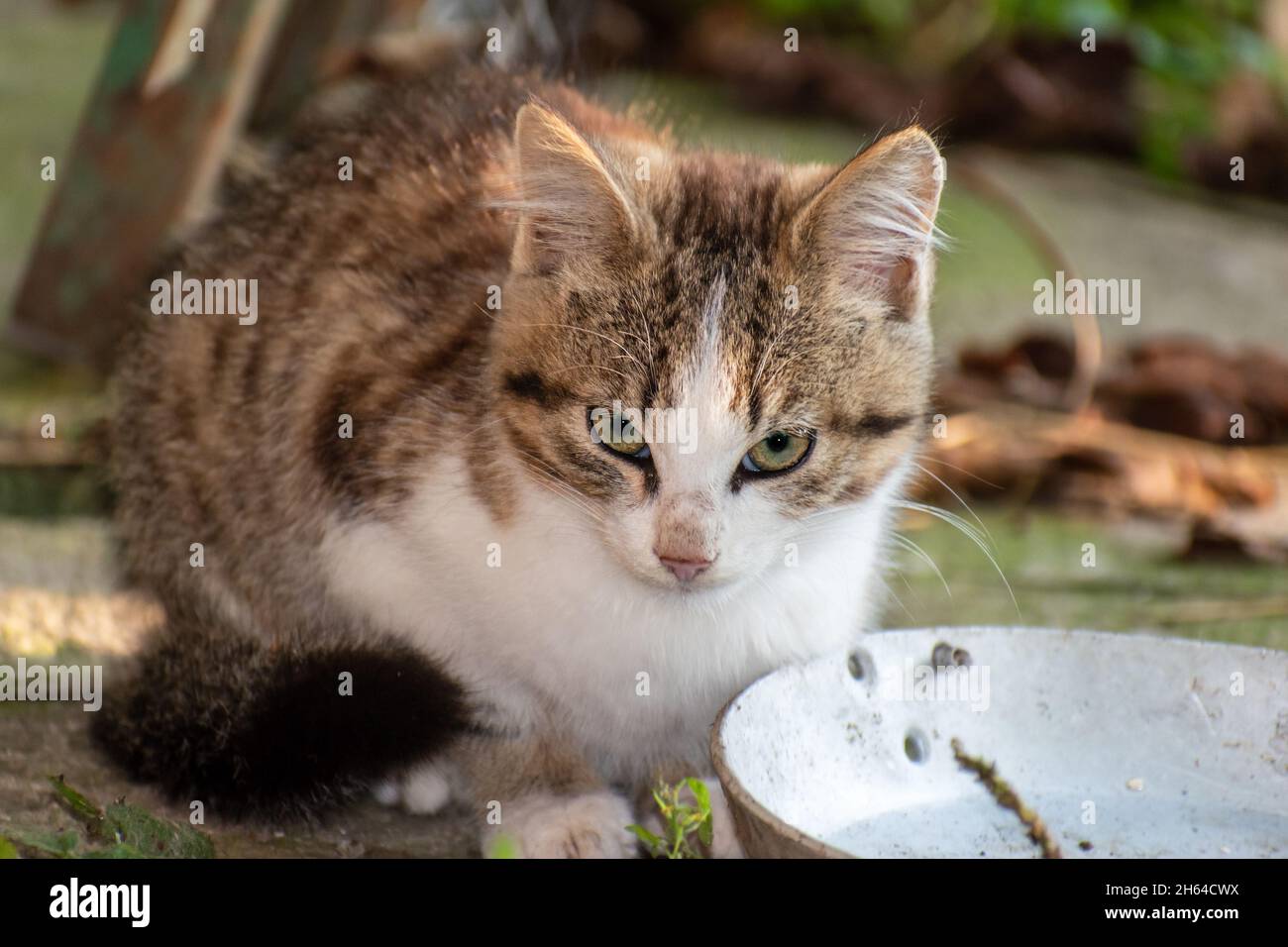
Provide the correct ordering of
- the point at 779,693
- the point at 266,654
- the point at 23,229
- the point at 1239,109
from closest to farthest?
the point at 779,693 < the point at 266,654 < the point at 23,229 < the point at 1239,109

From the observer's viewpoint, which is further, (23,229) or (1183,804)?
(23,229)

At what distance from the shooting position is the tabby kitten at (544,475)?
204cm

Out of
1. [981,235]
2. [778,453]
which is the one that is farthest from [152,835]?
[981,235]

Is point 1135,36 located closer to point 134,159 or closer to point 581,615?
point 134,159

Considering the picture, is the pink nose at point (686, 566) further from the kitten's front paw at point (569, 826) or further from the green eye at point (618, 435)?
the kitten's front paw at point (569, 826)

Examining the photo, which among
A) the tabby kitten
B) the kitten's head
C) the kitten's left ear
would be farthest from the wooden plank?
the kitten's left ear

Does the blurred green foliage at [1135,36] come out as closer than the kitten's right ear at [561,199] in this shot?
No

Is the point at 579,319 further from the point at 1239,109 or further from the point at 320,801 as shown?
the point at 1239,109

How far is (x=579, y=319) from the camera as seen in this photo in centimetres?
212

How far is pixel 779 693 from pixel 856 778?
174 millimetres

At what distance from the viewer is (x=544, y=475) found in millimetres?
2156

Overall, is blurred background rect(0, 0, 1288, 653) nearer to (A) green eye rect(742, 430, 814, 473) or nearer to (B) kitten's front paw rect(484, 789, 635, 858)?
(A) green eye rect(742, 430, 814, 473)

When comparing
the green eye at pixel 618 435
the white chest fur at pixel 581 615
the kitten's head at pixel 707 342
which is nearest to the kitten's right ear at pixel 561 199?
the kitten's head at pixel 707 342

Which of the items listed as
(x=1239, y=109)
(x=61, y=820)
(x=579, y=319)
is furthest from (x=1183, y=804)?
(x=1239, y=109)
